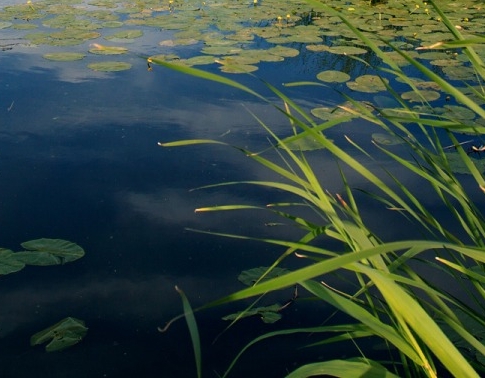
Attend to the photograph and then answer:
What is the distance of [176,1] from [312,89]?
338 cm

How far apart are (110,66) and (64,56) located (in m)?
0.44

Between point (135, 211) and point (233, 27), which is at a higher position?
point (233, 27)

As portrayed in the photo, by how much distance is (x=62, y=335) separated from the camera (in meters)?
1.70

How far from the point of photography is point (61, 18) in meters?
5.42

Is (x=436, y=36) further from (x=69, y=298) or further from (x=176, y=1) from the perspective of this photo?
(x=69, y=298)

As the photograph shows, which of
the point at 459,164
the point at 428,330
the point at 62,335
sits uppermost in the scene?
the point at 428,330

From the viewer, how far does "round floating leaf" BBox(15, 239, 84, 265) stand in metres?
1.99

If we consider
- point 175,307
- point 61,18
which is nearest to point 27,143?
point 175,307

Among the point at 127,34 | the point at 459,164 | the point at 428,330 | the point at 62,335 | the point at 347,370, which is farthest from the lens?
the point at 127,34

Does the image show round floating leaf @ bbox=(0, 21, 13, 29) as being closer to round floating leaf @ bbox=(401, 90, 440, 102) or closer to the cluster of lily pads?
the cluster of lily pads

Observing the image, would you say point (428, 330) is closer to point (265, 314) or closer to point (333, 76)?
point (265, 314)

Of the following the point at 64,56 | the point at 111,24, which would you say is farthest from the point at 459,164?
the point at 111,24

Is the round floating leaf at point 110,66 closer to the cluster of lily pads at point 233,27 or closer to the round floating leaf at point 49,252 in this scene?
the cluster of lily pads at point 233,27

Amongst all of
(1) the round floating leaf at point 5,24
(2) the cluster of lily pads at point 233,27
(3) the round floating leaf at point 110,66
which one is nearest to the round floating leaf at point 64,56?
(2) the cluster of lily pads at point 233,27
